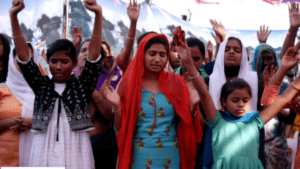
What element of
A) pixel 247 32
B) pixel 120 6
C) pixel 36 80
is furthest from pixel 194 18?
pixel 36 80

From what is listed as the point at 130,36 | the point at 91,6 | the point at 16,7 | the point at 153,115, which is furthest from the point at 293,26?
the point at 16,7

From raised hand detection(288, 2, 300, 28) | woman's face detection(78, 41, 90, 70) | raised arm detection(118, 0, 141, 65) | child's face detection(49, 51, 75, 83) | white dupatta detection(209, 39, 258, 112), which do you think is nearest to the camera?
child's face detection(49, 51, 75, 83)

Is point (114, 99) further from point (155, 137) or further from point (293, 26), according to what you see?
point (293, 26)

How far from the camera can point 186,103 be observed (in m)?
2.28

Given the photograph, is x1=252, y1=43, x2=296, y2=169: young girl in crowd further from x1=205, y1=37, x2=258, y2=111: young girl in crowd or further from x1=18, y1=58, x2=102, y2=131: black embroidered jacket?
x1=18, y1=58, x2=102, y2=131: black embroidered jacket

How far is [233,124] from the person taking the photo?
220 cm

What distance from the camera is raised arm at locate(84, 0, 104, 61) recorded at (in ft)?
7.02

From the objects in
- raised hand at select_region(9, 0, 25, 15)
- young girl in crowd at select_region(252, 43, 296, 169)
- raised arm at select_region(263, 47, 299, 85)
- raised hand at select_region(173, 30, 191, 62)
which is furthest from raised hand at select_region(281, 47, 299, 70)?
raised hand at select_region(9, 0, 25, 15)

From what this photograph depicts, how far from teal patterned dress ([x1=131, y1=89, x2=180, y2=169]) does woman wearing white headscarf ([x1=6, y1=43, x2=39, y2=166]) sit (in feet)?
2.76

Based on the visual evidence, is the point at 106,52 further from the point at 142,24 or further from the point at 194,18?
the point at 194,18

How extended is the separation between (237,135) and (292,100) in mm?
644

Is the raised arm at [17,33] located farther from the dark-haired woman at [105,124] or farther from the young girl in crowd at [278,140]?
the young girl in crowd at [278,140]

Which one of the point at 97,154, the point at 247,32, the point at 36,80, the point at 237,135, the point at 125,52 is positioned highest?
the point at 247,32

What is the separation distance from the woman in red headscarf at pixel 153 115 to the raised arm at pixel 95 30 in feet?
0.88
